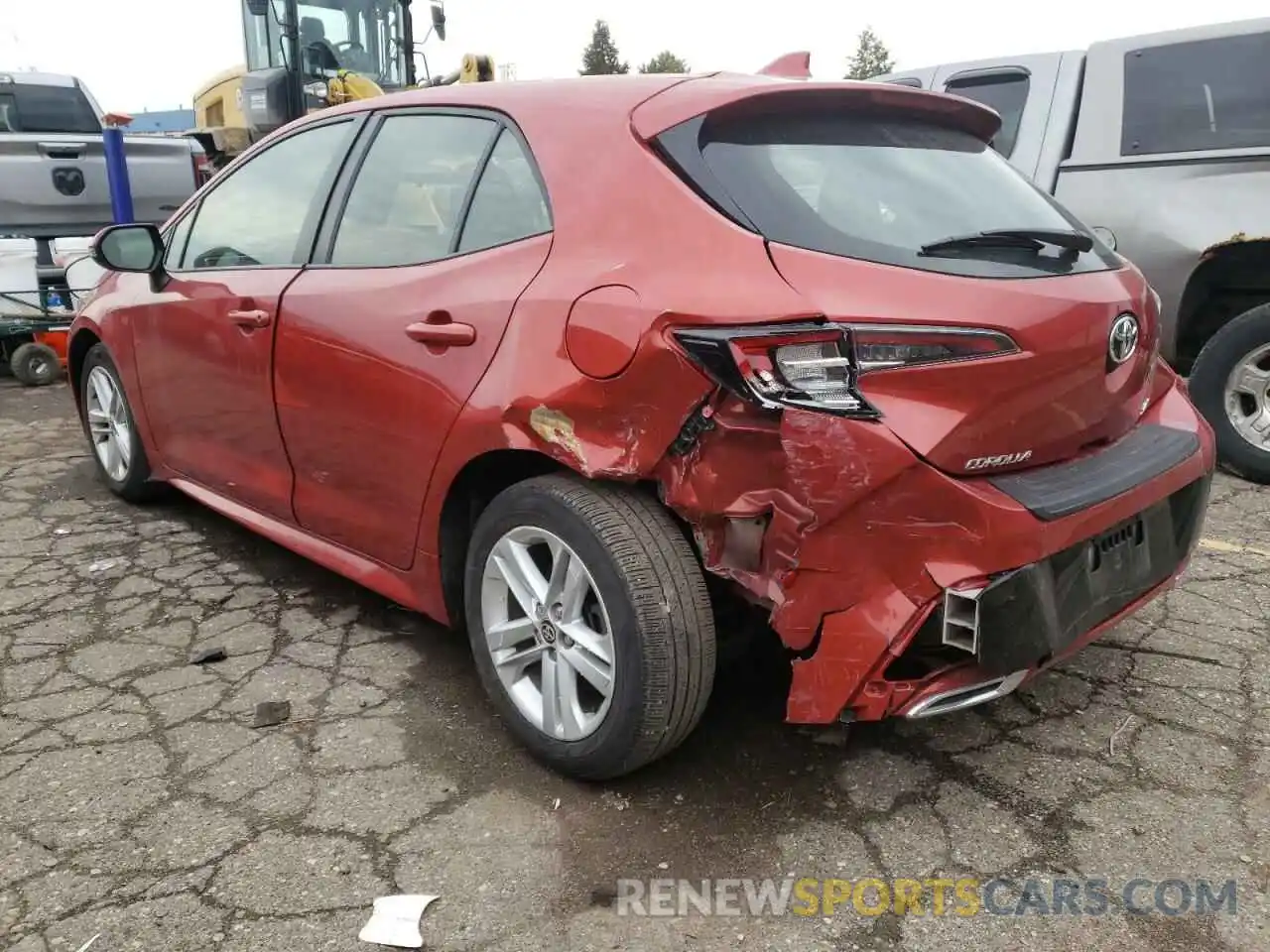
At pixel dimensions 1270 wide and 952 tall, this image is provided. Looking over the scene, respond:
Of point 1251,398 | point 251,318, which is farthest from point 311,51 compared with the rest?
point 1251,398

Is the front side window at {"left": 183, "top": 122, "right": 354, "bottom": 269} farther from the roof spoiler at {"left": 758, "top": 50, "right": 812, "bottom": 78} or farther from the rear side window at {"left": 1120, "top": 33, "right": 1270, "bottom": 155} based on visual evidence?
the rear side window at {"left": 1120, "top": 33, "right": 1270, "bottom": 155}

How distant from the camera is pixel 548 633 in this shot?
2.42m

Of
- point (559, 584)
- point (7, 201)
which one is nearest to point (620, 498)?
point (559, 584)

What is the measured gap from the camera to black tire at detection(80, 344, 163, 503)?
4.30m

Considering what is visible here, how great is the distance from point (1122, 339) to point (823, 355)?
79 centimetres

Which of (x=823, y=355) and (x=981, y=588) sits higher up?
(x=823, y=355)

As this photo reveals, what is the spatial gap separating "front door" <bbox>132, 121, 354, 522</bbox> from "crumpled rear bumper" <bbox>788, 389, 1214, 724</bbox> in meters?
2.01

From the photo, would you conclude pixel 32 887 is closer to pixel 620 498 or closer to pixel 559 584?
pixel 559 584

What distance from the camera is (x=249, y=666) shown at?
3.07 metres

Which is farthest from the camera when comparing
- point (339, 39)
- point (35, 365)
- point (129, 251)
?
point (339, 39)

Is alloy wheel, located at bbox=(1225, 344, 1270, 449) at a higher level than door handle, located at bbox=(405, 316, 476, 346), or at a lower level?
lower

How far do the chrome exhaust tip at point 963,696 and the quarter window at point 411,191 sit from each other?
1.61 m

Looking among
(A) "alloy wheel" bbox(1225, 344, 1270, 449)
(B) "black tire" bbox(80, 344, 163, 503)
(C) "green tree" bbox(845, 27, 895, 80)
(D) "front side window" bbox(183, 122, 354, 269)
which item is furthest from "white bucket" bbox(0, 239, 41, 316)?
(C) "green tree" bbox(845, 27, 895, 80)

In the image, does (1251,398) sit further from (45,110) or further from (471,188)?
(45,110)
